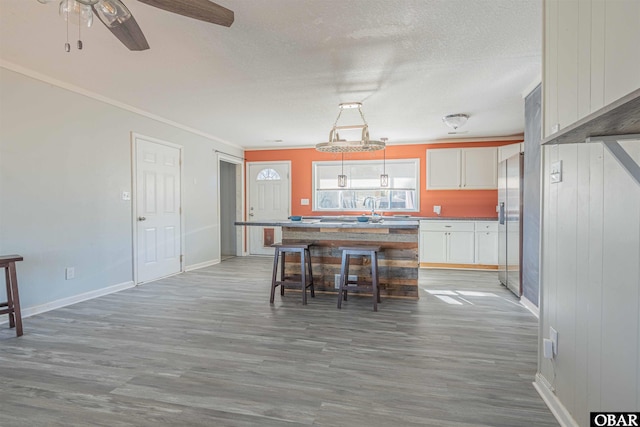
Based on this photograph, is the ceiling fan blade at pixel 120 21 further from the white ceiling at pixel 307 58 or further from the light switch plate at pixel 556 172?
the light switch plate at pixel 556 172

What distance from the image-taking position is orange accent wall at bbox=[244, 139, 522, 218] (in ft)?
20.2

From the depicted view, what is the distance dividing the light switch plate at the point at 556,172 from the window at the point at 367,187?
4704 millimetres

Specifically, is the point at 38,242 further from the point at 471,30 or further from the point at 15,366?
the point at 471,30

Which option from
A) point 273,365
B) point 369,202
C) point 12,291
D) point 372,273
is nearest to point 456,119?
point 369,202

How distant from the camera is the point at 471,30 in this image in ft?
7.82

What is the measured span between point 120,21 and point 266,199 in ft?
18.0

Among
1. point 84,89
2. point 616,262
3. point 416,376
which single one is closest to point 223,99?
point 84,89

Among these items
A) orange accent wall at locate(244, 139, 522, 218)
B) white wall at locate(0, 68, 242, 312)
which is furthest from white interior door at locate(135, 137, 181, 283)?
orange accent wall at locate(244, 139, 522, 218)

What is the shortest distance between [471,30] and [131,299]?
4346 mm

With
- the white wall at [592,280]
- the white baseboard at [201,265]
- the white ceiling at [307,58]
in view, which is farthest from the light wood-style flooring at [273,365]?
the white ceiling at [307,58]

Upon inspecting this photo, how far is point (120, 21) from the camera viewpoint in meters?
1.75

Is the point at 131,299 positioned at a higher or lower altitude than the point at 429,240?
lower

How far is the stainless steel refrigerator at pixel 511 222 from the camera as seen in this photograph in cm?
385

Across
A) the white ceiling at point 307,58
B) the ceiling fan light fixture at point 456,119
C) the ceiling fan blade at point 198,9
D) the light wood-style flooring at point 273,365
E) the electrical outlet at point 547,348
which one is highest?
the white ceiling at point 307,58
